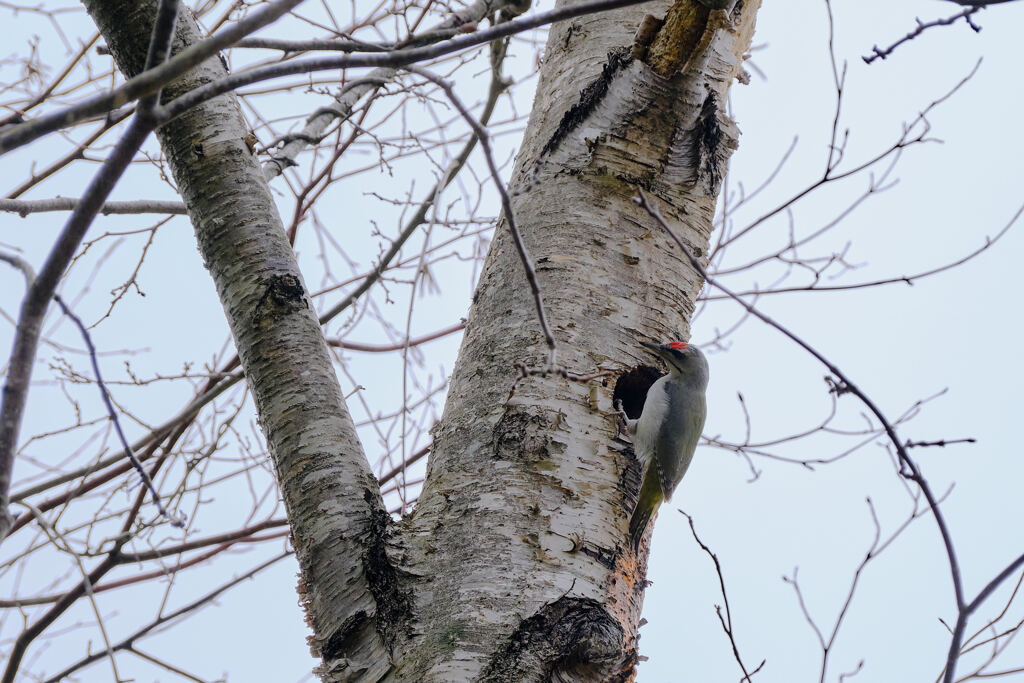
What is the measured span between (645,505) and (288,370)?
3.38ft

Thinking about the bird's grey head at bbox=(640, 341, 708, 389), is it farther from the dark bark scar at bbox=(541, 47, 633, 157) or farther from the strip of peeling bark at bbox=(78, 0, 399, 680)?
the strip of peeling bark at bbox=(78, 0, 399, 680)

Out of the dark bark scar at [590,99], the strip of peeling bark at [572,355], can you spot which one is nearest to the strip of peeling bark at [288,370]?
the strip of peeling bark at [572,355]

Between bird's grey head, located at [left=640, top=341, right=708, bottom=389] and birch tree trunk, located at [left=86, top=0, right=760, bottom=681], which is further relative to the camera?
bird's grey head, located at [left=640, top=341, right=708, bottom=389]

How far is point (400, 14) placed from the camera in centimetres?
369

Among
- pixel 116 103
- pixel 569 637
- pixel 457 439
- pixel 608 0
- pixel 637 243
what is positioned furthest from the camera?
pixel 637 243

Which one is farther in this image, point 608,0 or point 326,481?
point 326,481

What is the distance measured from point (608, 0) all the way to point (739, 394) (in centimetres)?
206

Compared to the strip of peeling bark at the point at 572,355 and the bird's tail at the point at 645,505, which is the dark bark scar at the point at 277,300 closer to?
the strip of peeling bark at the point at 572,355

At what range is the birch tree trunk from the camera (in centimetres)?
173

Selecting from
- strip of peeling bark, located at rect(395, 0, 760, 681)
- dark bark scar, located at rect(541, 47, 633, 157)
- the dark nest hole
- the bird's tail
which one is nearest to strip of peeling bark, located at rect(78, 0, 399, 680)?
strip of peeling bark, located at rect(395, 0, 760, 681)

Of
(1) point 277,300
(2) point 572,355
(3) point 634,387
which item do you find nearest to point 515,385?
(2) point 572,355

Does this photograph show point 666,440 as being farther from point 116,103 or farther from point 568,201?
point 116,103

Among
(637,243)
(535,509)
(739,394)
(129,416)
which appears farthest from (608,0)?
(129,416)

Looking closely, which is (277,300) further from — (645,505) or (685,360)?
(685,360)
